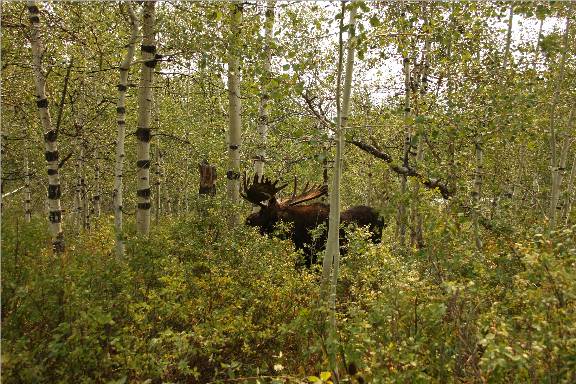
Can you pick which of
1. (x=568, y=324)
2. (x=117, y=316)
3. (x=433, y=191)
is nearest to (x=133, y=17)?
(x=117, y=316)

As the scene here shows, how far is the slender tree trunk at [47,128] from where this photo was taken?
7571 millimetres

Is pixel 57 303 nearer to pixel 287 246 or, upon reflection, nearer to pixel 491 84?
pixel 287 246

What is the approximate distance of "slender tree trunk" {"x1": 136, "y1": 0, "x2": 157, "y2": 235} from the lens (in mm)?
7609

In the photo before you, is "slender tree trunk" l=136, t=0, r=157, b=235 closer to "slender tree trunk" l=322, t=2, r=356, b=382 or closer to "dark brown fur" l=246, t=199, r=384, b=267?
"dark brown fur" l=246, t=199, r=384, b=267

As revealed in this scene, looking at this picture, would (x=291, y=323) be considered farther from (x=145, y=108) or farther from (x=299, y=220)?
(x=299, y=220)

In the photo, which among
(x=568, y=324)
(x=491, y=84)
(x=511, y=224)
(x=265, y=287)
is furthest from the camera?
(x=491, y=84)

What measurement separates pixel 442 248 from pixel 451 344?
1353 millimetres

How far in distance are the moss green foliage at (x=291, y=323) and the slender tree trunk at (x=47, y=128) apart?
74.5 inches

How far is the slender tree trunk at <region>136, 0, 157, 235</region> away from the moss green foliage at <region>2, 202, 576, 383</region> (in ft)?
5.60

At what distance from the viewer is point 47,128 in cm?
788

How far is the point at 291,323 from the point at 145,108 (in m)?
5.48

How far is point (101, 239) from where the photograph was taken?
1204 cm

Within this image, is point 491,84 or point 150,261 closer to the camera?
point 150,261

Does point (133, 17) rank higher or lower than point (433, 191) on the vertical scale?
higher
